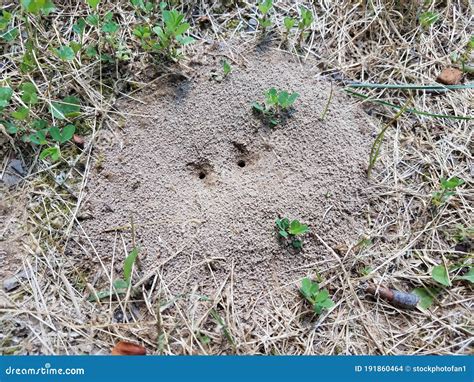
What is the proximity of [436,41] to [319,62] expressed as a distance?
0.53m

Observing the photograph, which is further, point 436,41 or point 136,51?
point 436,41

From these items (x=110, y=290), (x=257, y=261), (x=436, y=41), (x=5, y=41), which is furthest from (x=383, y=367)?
(x=5, y=41)

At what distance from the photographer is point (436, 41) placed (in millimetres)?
1983

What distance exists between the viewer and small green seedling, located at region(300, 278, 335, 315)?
142cm

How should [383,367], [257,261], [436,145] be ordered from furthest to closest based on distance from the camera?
[436,145], [257,261], [383,367]

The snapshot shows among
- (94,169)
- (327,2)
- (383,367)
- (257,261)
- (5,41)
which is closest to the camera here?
(383,367)

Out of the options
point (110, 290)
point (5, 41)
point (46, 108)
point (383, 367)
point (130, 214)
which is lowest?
point (383, 367)

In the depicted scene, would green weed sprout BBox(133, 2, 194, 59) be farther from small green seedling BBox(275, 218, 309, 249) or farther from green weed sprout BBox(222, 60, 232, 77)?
small green seedling BBox(275, 218, 309, 249)

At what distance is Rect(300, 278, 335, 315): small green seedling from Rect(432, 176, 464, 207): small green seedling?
52 centimetres

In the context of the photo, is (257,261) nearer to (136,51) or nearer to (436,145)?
(436,145)

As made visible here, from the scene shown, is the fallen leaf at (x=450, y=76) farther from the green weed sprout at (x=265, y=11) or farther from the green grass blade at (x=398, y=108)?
the green weed sprout at (x=265, y=11)

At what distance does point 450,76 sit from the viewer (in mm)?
1885

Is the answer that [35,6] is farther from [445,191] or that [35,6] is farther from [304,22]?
[445,191]

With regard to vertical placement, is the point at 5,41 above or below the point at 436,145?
above
